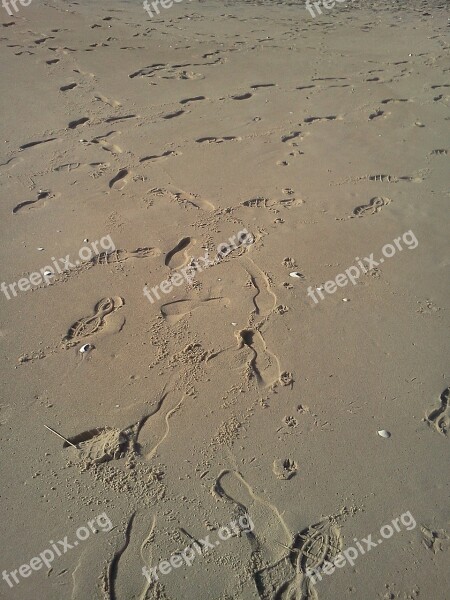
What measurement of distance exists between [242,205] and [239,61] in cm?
443

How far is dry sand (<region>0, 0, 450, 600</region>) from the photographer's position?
3004 mm

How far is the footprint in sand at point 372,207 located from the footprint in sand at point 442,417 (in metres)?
2.32

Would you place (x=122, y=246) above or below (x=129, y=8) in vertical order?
below

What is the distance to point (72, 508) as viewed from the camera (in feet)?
10.3

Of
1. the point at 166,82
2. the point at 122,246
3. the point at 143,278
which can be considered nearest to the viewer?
the point at 143,278

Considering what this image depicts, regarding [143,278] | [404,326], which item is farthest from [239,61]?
[404,326]

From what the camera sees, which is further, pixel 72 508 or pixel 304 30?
pixel 304 30

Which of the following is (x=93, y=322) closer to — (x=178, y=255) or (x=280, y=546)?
(x=178, y=255)

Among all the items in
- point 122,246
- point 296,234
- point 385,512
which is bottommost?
point 385,512

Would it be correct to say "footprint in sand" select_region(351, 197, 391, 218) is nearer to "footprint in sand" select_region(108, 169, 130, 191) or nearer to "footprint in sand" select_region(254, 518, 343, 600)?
"footprint in sand" select_region(108, 169, 130, 191)


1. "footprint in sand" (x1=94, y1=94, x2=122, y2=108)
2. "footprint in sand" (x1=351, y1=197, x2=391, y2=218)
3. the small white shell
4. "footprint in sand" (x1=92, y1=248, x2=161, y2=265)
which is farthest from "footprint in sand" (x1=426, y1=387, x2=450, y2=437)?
"footprint in sand" (x1=94, y1=94, x2=122, y2=108)

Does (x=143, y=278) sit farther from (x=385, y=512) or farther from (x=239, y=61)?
(x=239, y=61)

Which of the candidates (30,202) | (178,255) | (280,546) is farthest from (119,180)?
(280,546)

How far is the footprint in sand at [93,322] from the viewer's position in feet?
13.5
